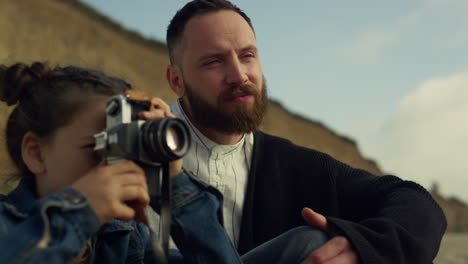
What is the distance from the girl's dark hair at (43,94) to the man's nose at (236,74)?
831 mm

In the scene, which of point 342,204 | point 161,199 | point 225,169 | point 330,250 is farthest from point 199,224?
point 342,204

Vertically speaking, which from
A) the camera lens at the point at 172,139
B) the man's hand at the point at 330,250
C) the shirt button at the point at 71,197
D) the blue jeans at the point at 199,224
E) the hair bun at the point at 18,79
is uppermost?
the hair bun at the point at 18,79

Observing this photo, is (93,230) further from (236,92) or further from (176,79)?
(176,79)

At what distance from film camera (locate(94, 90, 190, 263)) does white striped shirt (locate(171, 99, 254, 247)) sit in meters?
0.96

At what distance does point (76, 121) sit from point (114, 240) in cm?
40

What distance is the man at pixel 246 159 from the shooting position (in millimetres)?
2271

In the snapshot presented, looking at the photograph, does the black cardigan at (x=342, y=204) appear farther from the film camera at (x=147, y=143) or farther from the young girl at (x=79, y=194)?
the film camera at (x=147, y=143)

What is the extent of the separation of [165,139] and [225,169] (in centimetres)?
119

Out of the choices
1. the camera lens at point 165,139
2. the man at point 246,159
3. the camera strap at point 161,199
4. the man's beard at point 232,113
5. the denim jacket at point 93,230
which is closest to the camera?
the denim jacket at point 93,230

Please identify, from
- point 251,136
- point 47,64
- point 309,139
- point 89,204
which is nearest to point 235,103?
point 251,136

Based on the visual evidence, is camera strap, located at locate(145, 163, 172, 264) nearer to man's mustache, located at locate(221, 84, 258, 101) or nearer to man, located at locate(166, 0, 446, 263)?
man, located at locate(166, 0, 446, 263)

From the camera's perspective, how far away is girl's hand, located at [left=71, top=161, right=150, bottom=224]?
4.01 ft

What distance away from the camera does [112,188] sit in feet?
4.07

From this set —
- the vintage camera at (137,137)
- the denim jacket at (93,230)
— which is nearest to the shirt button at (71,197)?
the denim jacket at (93,230)
